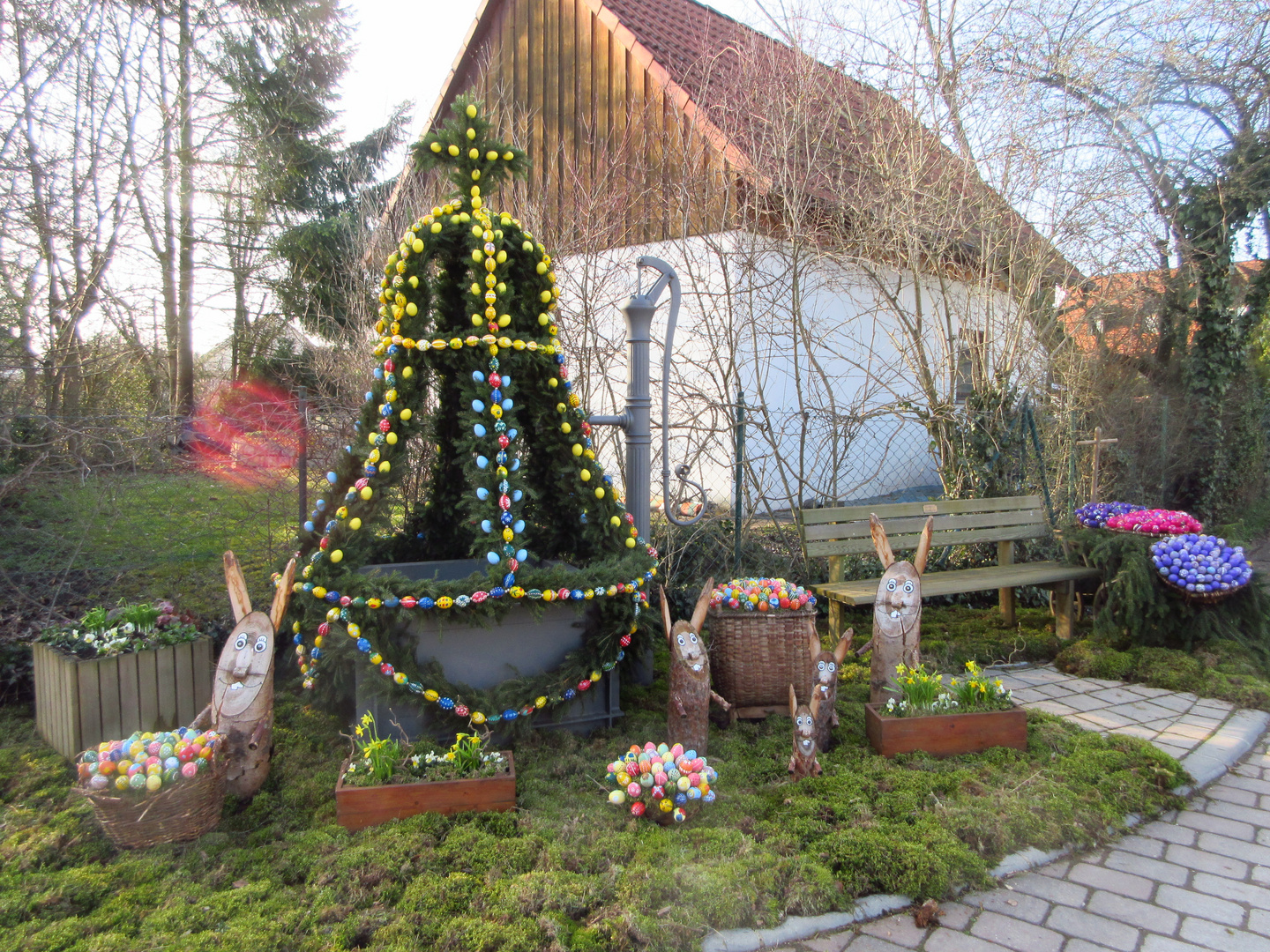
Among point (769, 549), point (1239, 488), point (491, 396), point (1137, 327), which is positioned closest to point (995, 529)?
point (769, 549)

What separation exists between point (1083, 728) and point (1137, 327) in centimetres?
777

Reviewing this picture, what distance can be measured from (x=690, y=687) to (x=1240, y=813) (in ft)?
7.47

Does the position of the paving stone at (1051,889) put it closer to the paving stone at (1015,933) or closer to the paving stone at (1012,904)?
the paving stone at (1012,904)

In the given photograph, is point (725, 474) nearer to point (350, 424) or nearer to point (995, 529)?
point (995, 529)

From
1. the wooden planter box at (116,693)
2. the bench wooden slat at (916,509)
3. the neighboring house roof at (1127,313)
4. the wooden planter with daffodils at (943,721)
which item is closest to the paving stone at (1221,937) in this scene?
the wooden planter with daffodils at (943,721)

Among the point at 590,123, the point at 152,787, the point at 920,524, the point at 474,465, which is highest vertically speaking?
the point at 590,123

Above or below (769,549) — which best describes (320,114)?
above

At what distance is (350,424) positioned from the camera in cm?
484

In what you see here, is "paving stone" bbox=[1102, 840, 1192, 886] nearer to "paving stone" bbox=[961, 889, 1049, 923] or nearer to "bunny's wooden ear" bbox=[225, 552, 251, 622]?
"paving stone" bbox=[961, 889, 1049, 923]

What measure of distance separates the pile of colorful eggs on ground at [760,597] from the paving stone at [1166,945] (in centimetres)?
195

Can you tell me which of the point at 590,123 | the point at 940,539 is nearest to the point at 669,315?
the point at 940,539

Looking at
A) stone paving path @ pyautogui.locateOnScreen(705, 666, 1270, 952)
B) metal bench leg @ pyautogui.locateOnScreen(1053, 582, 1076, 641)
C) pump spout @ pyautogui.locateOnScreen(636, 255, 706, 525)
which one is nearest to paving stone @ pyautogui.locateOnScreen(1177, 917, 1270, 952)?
stone paving path @ pyautogui.locateOnScreen(705, 666, 1270, 952)

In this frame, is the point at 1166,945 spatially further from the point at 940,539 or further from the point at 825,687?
the point at 940,539

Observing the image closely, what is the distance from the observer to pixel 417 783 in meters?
2.88
